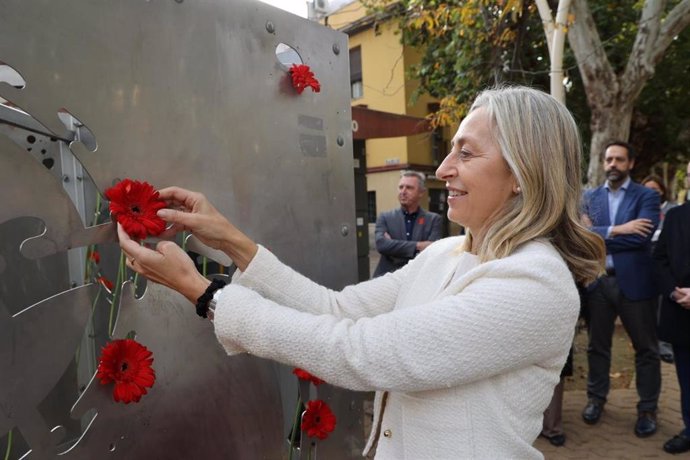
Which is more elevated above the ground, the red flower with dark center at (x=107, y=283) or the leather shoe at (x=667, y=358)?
the red flower with dark center at (x=107, y=283)

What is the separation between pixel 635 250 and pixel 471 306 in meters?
3.24

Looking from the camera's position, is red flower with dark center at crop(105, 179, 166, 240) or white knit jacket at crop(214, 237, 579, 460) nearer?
white knit jacket at crop(214, 237, 579, 460)

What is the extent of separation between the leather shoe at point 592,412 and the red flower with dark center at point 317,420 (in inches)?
120

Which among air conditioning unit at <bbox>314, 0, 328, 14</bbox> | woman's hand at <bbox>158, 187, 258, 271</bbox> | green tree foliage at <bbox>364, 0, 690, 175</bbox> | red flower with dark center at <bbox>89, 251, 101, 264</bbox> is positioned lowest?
red flower with dark center at <bbox>89, 251, 101, 264</bbox>

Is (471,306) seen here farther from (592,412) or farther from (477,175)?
(592,412)

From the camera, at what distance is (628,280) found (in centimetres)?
394

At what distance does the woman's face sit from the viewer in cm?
140

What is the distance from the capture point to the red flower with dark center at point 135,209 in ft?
4.37

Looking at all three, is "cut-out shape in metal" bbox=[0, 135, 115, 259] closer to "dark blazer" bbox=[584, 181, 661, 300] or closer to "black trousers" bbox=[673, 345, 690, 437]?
"dark blazer" bbox=[584, 181, 661, 300]

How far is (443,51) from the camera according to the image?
9219 mm

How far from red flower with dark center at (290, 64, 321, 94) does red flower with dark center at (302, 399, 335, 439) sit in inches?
43.1

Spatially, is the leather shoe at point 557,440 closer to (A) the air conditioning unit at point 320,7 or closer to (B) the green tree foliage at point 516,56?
(A) the air conditioning unit at point 320,7

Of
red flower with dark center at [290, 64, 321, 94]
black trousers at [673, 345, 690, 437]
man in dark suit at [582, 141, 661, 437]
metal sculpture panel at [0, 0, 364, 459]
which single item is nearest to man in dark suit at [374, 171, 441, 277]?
man in dark suit at [582, 141, 661, 437]

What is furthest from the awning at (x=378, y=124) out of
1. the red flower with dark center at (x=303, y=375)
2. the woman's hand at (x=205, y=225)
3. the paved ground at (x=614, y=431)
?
the woman's hand at (x=205, y=225)
